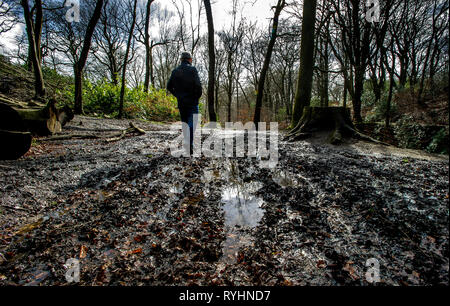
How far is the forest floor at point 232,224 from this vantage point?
1.20 meters

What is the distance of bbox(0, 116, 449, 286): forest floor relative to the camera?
120 centimetres

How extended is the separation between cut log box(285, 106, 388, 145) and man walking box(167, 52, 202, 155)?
242cm

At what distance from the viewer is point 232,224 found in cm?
193

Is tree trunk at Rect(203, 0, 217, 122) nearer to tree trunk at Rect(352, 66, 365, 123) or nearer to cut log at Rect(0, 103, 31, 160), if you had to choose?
tree trunk at Rect(352, 66, 365, 123)

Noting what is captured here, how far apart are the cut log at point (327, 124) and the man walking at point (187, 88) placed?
242cm

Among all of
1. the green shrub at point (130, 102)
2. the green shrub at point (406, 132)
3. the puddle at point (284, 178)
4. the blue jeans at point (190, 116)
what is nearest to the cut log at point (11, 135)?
the blue jeans at point (190, 116)

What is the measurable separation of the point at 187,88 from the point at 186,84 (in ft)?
0.26

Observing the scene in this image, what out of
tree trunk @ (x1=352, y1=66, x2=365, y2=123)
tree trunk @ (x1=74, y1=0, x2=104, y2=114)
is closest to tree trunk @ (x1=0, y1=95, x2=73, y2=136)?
tree trunk @ (x1=74, y1=0, x2=104, y2=114)

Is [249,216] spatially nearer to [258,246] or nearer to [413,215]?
[258,246]

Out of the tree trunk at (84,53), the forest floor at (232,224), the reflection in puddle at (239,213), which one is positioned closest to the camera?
the forest floor at (232,224)

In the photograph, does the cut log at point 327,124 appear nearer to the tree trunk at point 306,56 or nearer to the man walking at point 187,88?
the tree trunk at point 306,56

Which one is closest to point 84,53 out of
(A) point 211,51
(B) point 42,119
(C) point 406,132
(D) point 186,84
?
(B) point 42,119

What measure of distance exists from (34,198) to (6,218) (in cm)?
38
